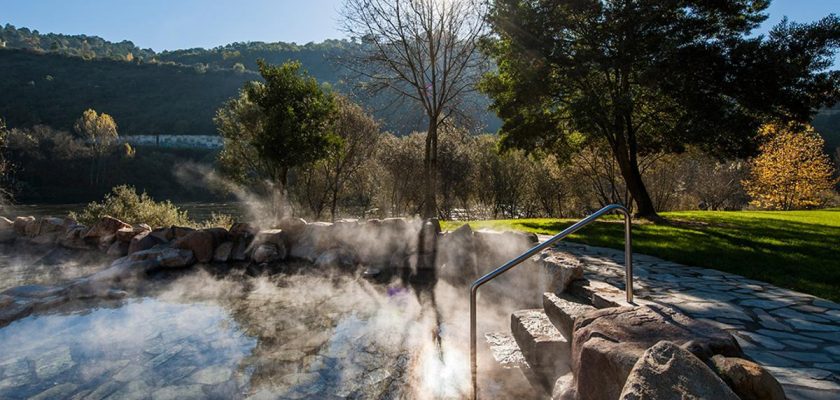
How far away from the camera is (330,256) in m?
8.28

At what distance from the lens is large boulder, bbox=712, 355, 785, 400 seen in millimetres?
1880

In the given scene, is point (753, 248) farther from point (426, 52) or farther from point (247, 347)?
point (426, 52)

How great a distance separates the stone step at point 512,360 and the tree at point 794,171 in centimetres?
2598

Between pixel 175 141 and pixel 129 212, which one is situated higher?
pixel 175 141

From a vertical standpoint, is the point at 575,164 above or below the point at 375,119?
below

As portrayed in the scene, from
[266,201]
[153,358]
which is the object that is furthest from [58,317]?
[266,201]

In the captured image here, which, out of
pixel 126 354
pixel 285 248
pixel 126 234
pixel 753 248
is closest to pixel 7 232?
pixel 126 234

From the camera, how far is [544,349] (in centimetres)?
352

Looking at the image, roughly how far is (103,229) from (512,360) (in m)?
10.3

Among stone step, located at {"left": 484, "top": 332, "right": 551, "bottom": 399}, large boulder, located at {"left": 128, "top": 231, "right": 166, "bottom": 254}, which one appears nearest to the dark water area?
large boulder, located at {"left": 128, "top": 231, "right": 166, "bottom": 254}

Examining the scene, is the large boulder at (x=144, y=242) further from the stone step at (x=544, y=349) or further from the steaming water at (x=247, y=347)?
the stone step at (x=544, y=349)

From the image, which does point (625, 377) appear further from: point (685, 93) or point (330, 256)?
point (685, 93)

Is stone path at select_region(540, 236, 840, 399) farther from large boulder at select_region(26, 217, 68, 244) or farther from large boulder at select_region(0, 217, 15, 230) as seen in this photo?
large boulder at select_region(0, 217, 15, 230)

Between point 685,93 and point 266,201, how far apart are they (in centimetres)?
1932
